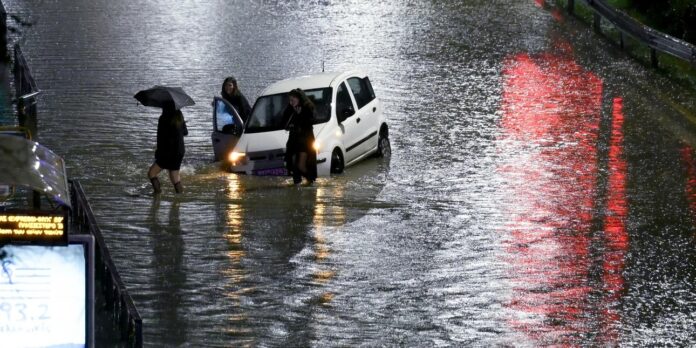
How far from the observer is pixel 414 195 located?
18656mm

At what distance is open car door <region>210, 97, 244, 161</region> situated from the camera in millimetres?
20812

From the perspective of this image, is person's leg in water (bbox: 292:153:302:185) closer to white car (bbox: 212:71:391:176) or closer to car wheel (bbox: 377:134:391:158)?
white car (bbox: 212:71:391:176)

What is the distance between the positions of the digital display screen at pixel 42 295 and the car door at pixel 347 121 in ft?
38.4

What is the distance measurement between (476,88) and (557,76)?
6.94 feet

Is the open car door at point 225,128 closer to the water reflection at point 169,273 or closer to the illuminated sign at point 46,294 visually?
the water reflection at point 169,273

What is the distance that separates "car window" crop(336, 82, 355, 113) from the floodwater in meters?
0.99

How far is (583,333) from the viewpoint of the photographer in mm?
12516

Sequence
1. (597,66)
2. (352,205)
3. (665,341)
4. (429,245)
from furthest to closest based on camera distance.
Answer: (597,66)
(352,205)
(429,245)
(665,341)

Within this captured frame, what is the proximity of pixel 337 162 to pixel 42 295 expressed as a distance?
463 inches

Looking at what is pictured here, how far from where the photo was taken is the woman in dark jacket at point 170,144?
18.5 m

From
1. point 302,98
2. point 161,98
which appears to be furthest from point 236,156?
point 161,98

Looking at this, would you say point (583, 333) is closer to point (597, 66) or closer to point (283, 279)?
point (283, 279)

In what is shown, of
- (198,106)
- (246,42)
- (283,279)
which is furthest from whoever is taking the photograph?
(246,42)

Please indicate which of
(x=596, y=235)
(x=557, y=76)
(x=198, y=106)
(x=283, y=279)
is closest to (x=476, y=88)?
(x=557, y=76)
